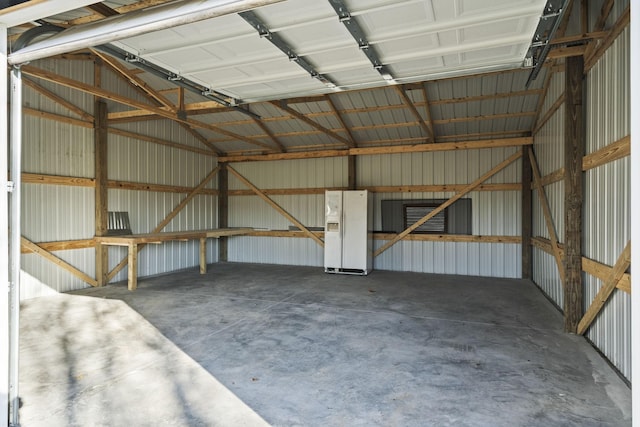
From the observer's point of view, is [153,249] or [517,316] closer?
[517,316]

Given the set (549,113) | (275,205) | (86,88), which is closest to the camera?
(86,88)

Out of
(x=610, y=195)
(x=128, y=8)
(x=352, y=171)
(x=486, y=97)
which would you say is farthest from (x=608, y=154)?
(x=352, y=171)

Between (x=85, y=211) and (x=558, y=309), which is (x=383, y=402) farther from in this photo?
(x=85, y=211)

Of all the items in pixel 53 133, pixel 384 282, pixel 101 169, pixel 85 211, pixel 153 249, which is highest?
pixel 53 133

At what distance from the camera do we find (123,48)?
8.11ft

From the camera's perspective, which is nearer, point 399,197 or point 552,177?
point 552,177

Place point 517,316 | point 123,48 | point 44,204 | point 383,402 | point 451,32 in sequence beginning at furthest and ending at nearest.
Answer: point 44,204, point 517,316, point 383,402, point 123,48, point 451,32

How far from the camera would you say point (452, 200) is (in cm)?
876

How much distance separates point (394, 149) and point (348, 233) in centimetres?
234

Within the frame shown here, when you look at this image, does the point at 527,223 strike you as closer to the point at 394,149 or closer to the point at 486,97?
the point at 486,97

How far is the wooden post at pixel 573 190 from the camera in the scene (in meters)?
4.33

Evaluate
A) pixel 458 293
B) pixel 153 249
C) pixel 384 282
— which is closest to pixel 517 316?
pixel 458 293

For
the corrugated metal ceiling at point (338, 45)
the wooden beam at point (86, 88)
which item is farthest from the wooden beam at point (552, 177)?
the wooden beam at point (86, 88)

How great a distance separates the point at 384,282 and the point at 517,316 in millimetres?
2934
